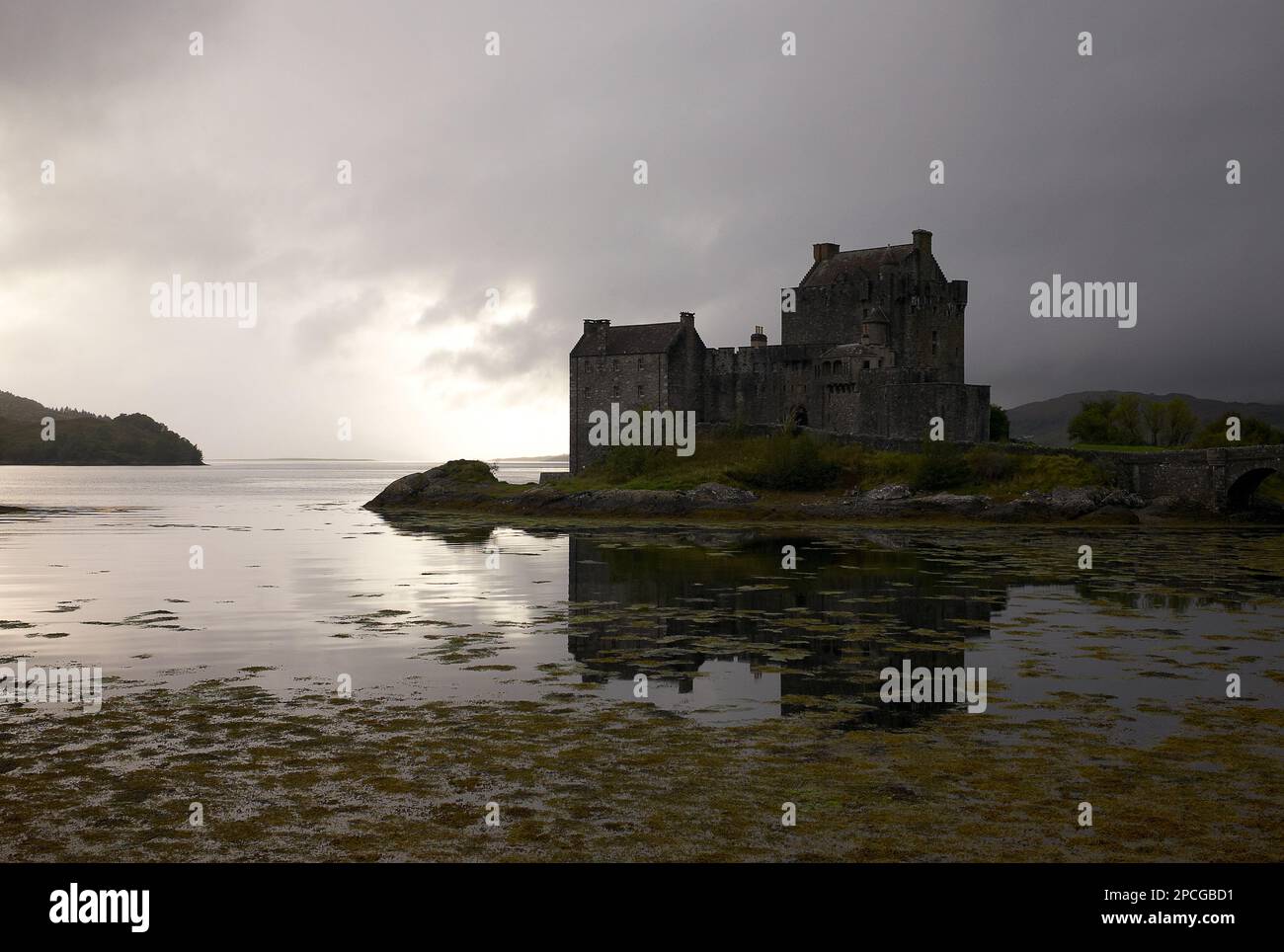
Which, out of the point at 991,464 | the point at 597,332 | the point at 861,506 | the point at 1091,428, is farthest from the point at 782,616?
the point at 1091,428

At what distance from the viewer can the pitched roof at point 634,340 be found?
229ft

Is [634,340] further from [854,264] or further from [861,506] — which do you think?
[861,506]

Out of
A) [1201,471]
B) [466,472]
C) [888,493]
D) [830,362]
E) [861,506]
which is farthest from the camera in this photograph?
[466,472]

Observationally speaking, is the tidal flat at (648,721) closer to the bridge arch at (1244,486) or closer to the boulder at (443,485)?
the bridge arch at (1244,486)

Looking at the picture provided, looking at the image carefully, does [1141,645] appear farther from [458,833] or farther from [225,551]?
[225,551]

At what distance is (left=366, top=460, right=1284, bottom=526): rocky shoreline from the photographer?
165ft

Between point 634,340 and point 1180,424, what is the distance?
5719 cm

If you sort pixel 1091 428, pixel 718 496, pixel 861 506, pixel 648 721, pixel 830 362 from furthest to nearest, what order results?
pixel 1091 428 → pixel 830 362 → pixel 718 496 → pixel 861 506 → pixel 648 721

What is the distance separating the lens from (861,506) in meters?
52.8

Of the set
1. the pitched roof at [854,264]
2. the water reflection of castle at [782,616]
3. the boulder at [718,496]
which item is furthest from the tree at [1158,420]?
the water reflection of castle at [782,616]

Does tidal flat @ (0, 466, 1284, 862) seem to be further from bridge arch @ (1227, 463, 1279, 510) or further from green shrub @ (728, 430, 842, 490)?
green shrub @ (728, 430, 842, 490)

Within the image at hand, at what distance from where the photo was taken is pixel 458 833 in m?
8.08

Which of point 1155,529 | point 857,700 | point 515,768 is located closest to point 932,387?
point 1155,529

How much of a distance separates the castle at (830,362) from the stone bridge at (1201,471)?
8570mm
